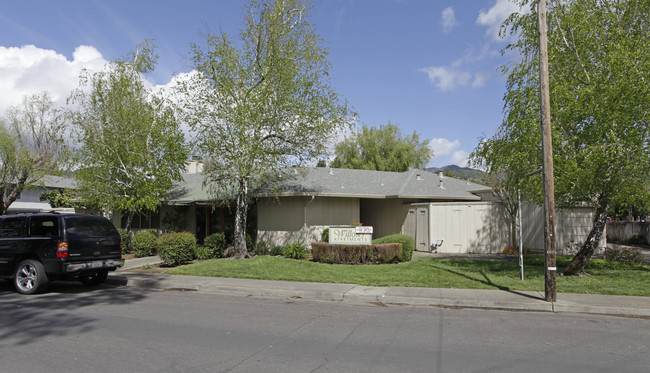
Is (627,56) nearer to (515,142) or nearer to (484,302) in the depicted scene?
(515,142)

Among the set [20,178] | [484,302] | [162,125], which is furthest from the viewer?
[20,178]

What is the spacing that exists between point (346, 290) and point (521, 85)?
8.00 m

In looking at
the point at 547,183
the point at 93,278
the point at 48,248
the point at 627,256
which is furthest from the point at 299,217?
the point at 627,256

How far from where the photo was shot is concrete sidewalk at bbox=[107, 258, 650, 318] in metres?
8.59

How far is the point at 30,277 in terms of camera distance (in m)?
10.2

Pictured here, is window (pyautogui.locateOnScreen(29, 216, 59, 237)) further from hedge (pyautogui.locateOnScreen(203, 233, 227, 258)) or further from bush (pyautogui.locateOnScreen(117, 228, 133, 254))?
bush (pyautogui.locateOnScreen(117, 228, 133, 254))

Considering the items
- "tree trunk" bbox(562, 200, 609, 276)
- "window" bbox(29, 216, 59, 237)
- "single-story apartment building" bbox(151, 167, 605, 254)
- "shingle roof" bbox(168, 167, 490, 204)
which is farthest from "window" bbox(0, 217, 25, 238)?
"tree trunk" bbox(562, 200, 609, 276)

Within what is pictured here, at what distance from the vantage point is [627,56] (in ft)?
34.4

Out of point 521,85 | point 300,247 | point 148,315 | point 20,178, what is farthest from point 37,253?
point 20,178

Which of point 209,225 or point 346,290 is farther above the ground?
point 209,225

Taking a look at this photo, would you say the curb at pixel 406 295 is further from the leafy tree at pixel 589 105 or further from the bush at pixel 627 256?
the bush at pixel 627 256

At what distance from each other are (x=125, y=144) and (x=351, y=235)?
34.9 feet

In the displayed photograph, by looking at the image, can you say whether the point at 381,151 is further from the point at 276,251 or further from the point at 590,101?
the point at 590,101

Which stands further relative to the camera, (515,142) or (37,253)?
(515,142)
